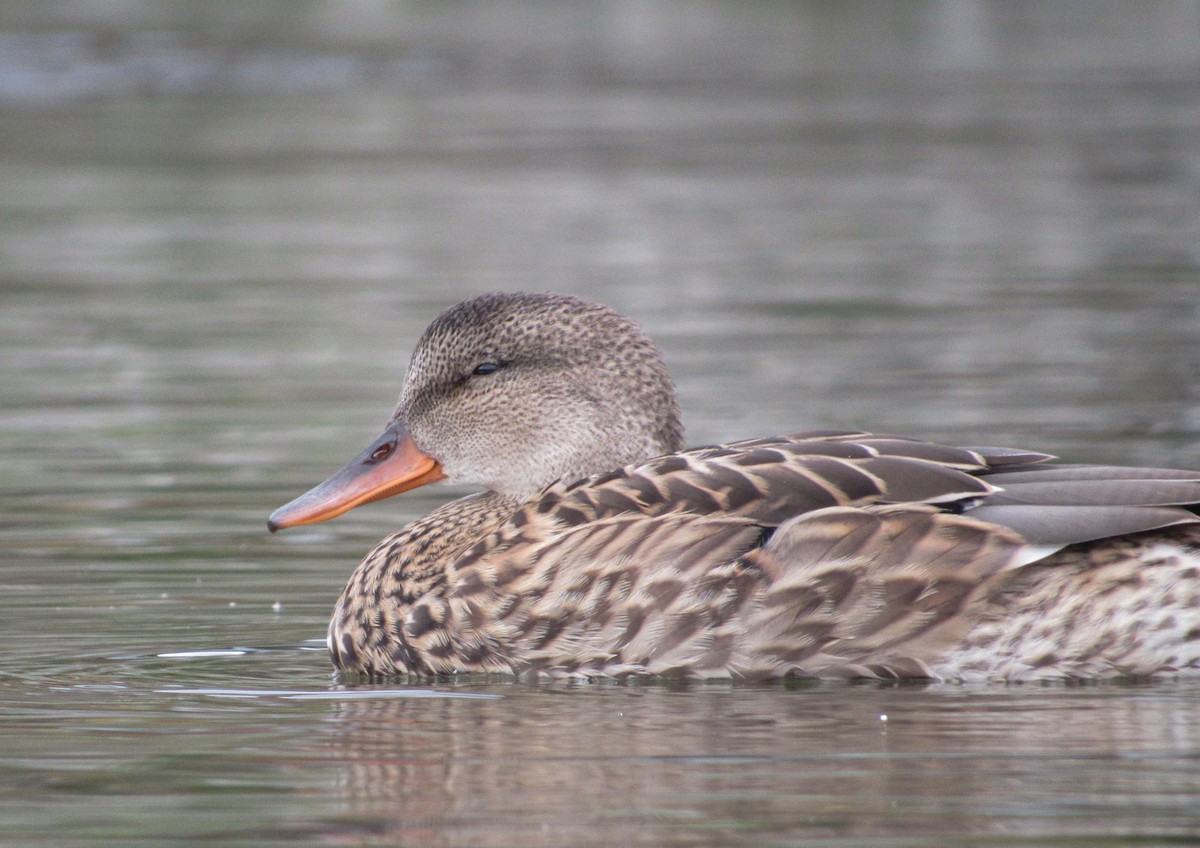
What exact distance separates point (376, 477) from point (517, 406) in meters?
0.50

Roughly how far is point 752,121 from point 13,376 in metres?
22.5

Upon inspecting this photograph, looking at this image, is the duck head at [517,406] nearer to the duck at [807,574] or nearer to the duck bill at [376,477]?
the duck bill at [376,477]

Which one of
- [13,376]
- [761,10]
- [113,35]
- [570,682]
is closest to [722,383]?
[13,376]

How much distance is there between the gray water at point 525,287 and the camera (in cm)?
559

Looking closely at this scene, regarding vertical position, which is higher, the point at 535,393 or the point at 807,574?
the point at 535,393

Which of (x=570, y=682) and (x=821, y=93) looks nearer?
(x=570, y=682)

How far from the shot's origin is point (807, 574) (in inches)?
271

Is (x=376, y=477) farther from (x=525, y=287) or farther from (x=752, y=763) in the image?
(x=525, y=287)

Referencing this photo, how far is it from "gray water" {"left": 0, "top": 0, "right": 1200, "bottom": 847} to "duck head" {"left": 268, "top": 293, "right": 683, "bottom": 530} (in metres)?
0.59

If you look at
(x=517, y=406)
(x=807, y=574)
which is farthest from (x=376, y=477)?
(x=807, y=574)

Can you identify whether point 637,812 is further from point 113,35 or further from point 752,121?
point 113,35

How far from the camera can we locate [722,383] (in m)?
13.1

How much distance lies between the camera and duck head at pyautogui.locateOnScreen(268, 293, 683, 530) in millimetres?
7852

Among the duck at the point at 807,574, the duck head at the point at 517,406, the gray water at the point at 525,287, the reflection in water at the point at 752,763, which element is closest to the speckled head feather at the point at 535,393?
the duck head at the point at 517,406
